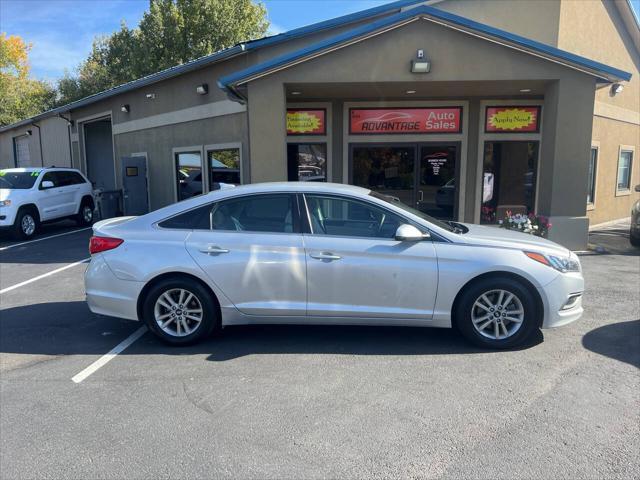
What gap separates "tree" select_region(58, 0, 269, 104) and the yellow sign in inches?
815

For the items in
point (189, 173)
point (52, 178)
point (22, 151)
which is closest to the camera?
point (52, 178)

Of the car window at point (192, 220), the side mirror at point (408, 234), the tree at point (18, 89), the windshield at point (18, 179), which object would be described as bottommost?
the side mirror at point (408, 234)

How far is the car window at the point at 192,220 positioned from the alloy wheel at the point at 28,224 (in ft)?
30.4

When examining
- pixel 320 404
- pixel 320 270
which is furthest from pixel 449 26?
pixel 320 404

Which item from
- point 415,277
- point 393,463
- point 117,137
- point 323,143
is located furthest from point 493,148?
point 117,137

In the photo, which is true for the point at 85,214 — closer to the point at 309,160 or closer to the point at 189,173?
the point at 189,173

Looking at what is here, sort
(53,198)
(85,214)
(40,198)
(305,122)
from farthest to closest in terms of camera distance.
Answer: (85,214) < (53,198) < (40,198) < (305,122)

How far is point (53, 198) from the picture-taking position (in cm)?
1326

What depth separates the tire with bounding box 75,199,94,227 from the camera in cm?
1445

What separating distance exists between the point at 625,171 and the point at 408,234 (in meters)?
15.1

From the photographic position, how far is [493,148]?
12.1 m

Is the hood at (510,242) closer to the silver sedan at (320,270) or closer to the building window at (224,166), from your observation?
the silver sedan at (320,270)

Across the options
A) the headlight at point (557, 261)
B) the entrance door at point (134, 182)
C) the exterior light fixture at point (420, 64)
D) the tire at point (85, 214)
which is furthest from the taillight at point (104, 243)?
the entrance door at point (134, 182)

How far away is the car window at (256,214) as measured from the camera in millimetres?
4777
